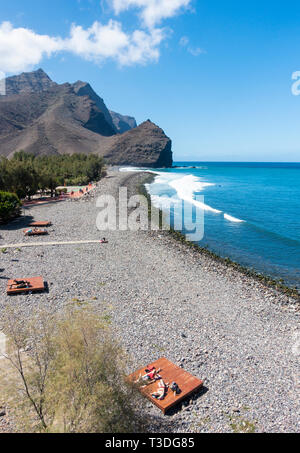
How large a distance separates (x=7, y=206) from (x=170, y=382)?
23219mm

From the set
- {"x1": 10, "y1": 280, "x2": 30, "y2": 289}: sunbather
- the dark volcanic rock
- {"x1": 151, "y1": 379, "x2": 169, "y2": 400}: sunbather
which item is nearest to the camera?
{"x1": 151, "y1": 379, "x2": 169, "y2": 400}: sunbather

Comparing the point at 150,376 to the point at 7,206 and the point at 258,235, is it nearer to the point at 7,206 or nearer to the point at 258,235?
the point at 7,206

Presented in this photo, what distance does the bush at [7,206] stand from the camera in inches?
1050

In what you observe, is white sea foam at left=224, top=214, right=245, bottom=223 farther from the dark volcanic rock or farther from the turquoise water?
the dark volcanic rock

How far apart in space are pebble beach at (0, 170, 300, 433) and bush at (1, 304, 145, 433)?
132cm

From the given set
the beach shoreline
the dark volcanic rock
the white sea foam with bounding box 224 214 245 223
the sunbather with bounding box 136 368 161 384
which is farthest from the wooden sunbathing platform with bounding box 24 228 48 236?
the dark volcanic rock

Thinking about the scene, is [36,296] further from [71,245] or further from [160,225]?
[160,225]

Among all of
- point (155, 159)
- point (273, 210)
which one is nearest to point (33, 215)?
point (273, 210)

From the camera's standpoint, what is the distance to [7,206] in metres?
26.8

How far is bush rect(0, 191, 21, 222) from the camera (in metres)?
26.7

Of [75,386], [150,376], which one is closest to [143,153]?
[150,376]

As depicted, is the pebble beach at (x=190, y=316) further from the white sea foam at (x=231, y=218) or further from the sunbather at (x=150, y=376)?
the white sea foam at (x=231, y=218)
